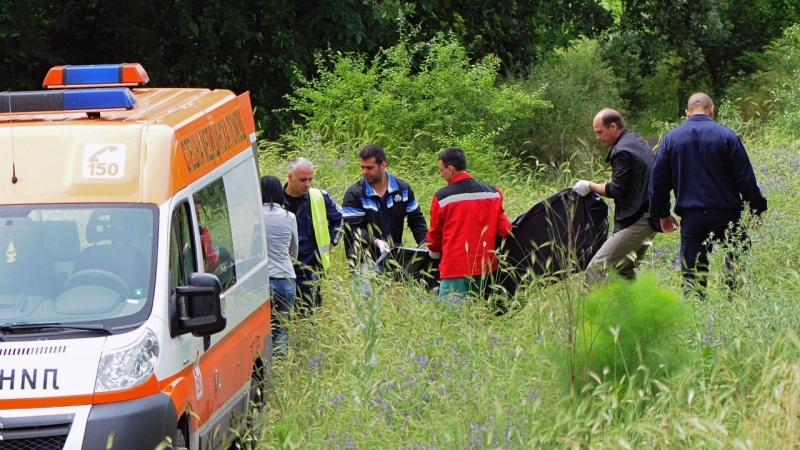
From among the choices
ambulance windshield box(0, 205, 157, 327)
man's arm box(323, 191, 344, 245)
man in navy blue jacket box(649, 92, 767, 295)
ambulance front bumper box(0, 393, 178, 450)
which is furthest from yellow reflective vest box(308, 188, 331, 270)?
ambulance front bumper box(0, 393, 178, 450)

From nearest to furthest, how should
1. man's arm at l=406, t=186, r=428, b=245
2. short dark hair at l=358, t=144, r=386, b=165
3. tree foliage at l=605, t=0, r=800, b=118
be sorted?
short dark hair at l=358, t=144, r=386, b=165, man's arm at l=406, t=186, r=428, b=245, tree foliage at l=605, t=0, r=800, b=118

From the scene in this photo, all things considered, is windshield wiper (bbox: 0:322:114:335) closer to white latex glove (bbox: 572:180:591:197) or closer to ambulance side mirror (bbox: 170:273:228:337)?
ambulance side mirror (bbox: 170:273:228:337)

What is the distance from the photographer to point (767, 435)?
416 cm

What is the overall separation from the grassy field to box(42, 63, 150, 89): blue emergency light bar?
203cm

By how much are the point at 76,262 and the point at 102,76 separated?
1.89 m

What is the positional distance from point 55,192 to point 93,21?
621 inches

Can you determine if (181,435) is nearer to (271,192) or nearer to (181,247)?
(181,247)

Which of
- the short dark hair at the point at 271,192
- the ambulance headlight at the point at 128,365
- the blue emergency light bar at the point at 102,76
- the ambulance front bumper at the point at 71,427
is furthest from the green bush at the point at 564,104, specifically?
the ambulance front bumper at the point at 71,427

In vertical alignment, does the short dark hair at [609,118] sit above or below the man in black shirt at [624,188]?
above

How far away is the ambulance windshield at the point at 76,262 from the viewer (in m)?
5.50

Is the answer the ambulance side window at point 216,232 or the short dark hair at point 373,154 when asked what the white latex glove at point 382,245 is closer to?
the short dark hair at point 373,154

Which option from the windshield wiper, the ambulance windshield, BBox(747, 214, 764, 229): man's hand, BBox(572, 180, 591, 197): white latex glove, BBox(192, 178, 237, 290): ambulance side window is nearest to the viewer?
the windshield wiper

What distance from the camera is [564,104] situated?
20219mm

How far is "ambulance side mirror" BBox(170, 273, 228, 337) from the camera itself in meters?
5.58
